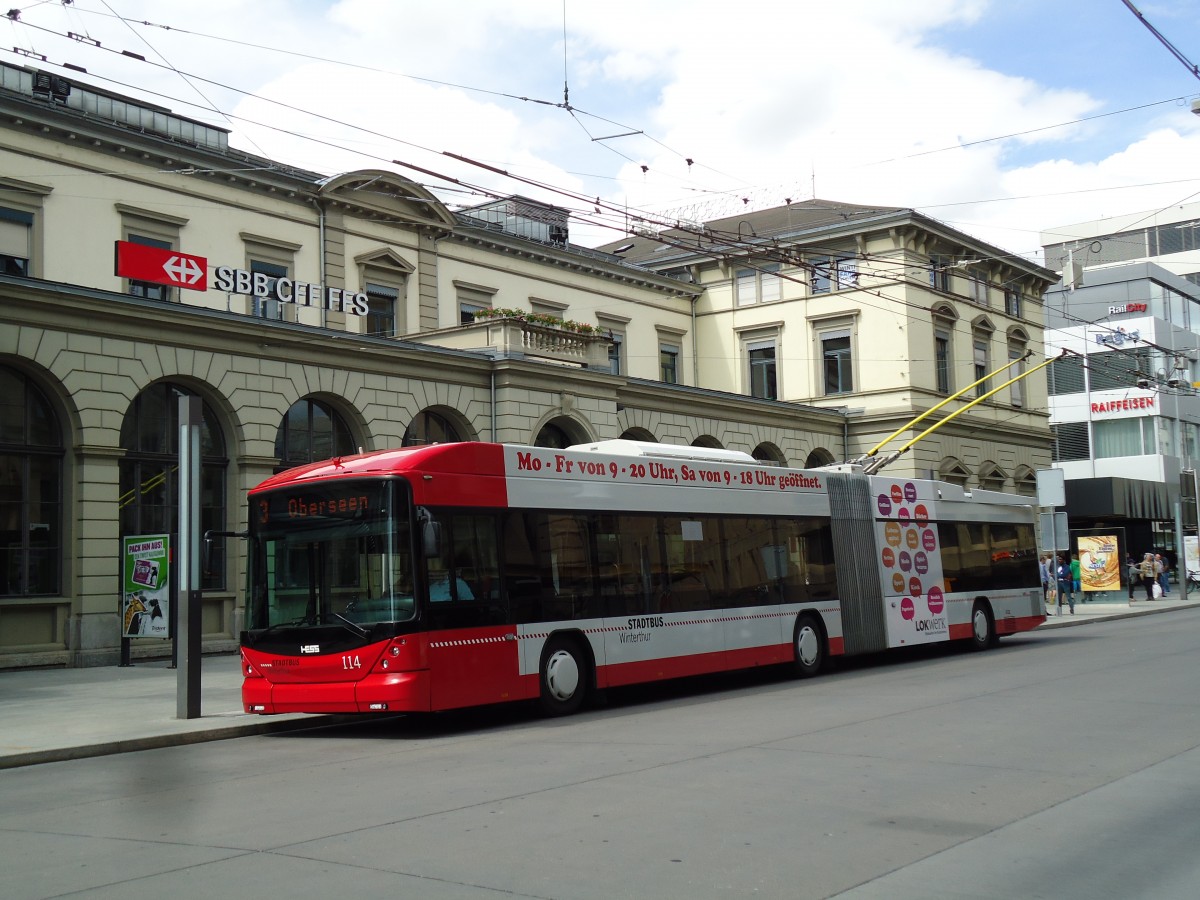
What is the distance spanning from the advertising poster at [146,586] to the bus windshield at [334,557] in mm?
6661

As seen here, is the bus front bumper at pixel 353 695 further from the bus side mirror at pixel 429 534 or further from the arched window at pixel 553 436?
the arched window at pixel 553 436

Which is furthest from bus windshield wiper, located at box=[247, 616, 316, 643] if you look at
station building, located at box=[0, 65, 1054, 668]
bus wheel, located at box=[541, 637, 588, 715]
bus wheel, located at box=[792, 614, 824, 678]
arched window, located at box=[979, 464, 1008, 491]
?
arched window, located at box=[979, 464, 1008, 491]

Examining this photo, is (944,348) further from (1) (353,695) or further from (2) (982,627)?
(1) (353,695)

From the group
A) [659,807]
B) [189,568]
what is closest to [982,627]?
[189,568]

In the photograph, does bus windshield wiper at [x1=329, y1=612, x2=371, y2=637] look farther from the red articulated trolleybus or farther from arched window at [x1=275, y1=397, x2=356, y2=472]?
arched window at [x1=275, y1=397, x2=356, y2=472]

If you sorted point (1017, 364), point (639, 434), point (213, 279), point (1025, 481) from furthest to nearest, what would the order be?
point (1017, 364), point (1025, 481), point (639, 434), point (213, 279)

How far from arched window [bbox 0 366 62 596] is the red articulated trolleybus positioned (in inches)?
367

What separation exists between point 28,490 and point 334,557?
35.9 ft

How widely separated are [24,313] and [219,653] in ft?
24.4

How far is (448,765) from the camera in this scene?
36.7 feet

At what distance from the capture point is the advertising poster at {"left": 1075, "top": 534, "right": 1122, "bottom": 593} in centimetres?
4384

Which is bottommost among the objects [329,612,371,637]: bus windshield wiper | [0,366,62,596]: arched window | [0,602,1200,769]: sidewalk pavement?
[0,602,1200,769]: sidewalk pavement

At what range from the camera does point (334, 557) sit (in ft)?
45.6

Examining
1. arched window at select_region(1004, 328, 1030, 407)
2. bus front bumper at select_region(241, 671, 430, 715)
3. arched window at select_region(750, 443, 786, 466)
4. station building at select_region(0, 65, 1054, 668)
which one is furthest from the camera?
arched window at select_region(1004, 328, 1030, 407)
